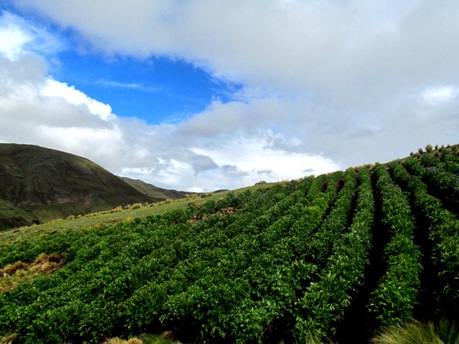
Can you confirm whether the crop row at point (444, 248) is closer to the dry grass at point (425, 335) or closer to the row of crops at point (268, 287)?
the row of crops at point (268, 287)

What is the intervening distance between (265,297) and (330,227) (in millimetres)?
9530

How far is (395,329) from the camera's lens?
30.1 ft

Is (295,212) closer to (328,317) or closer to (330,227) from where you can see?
(330,227)

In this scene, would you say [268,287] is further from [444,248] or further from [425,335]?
[444,248]

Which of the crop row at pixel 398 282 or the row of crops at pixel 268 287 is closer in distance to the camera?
the crop row at pixel 398 282

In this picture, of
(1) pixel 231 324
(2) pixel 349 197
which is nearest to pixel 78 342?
(1) pixel 231 324

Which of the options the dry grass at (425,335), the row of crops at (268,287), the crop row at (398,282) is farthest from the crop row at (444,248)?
the dry grass at (425,335)

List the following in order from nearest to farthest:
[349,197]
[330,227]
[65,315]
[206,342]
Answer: [206,342], [65,315], [330,227], [349,197]

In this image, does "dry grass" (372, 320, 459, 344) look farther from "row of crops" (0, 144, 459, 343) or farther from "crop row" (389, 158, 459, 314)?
"crop row" (389, 158, 459, 314)

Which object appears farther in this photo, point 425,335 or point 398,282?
point 398,282

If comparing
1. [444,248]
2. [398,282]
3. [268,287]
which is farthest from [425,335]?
[268,287]

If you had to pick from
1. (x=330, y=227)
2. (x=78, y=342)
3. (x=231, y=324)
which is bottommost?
(x=78, y=342)

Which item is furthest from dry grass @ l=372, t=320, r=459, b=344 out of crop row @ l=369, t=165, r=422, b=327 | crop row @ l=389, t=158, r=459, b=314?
crop row @ l=389, t=158, r=459, b=314

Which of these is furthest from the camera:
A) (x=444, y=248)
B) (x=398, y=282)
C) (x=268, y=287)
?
(x=268, y=287)
